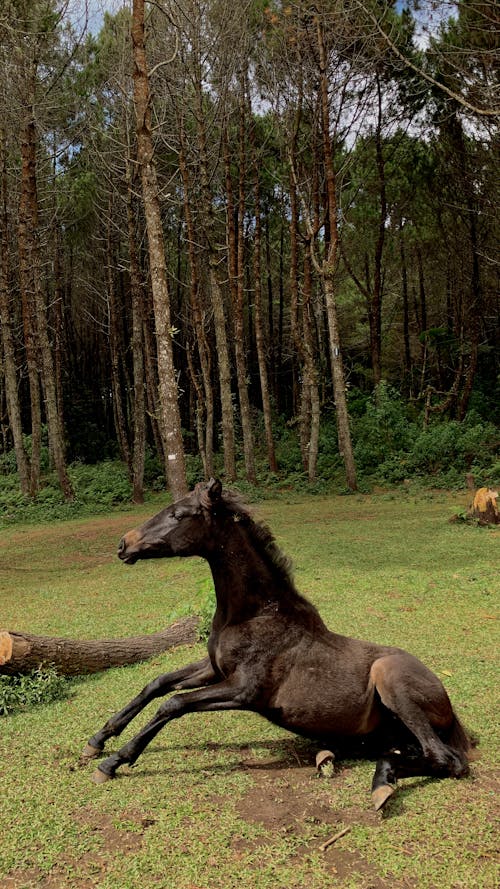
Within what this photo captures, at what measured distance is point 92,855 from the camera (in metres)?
3.11

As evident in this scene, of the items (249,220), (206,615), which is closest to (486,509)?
(206,615)

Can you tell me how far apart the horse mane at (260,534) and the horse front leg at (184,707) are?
683 millimetres

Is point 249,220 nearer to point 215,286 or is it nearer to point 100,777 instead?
point 215,286

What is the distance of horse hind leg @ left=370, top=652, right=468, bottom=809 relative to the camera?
355cm

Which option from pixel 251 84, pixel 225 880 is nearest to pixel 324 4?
pixel 251 84

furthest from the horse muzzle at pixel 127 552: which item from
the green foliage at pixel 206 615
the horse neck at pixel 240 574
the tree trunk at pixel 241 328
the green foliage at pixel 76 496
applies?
the tree trunk at pixel 241 328

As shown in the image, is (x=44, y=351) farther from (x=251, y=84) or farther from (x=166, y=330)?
(x=251, y=84)

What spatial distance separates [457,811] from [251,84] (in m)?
21.3

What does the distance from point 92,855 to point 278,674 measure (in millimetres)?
1233

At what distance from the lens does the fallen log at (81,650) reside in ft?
16.9

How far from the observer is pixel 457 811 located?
3311 mm

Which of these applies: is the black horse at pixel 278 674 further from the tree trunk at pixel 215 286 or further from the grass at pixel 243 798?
the tree trunk at pixel 215 286

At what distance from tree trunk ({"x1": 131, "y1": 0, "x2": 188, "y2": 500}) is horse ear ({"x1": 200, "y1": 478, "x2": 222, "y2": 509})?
6396 mm

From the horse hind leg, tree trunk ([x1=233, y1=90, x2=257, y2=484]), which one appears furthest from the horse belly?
tree trunk ([x1=233, y1=90, x2=257, y2=484])
